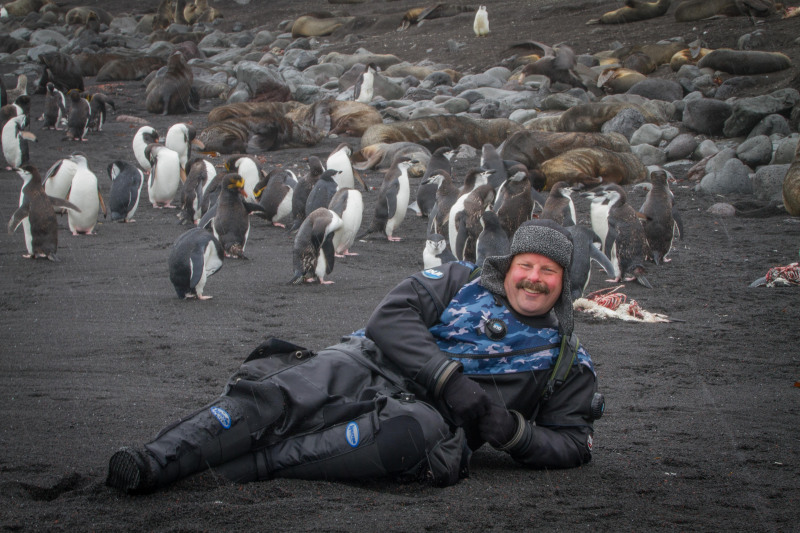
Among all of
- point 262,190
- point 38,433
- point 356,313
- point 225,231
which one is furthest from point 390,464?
point 262,190

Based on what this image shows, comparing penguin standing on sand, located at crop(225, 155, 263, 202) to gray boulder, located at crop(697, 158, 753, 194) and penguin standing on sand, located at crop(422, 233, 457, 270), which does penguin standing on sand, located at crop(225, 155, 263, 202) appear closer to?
penguin standing on sand, located at crop(422, 233, 457, 270)

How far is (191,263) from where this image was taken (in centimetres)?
636

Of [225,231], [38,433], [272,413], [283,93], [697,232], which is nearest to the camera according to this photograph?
[272,413]

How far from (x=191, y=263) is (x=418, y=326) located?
395 cm

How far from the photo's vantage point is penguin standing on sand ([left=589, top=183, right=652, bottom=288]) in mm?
7473

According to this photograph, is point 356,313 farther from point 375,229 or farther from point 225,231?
point 375,229

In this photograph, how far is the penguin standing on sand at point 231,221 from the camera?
321 inches

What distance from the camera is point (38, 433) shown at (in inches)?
121

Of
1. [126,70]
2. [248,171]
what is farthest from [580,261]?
[126,70]

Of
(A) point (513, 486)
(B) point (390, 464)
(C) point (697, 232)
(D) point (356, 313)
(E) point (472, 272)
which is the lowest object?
(C) point (697, 232)

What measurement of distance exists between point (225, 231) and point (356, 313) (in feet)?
8.69

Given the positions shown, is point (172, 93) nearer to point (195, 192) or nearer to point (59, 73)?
point (59, 73)

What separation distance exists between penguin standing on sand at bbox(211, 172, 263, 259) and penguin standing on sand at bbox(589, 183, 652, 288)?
3.58 metres

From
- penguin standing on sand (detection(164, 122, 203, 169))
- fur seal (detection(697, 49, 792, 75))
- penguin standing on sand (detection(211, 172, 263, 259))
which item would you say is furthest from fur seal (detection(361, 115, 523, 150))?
penguin standing on sand (detection(211, 172, 263, 259))
